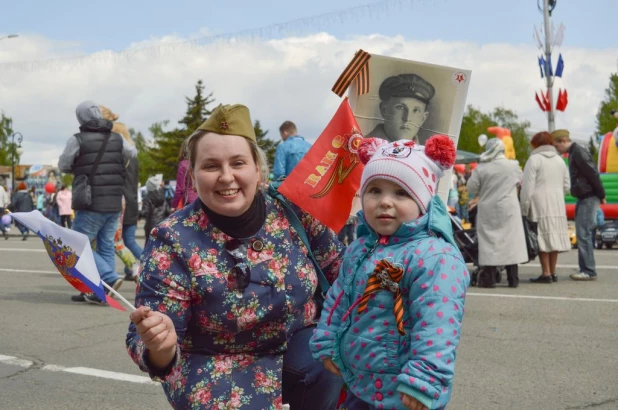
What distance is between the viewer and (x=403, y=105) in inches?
137

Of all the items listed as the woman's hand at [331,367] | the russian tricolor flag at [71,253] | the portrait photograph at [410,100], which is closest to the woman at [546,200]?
the portrait photograph at [410,100]

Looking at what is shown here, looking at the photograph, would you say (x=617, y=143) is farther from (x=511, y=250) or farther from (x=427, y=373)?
(x=427, y=373)

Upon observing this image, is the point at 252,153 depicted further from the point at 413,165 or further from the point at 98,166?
the point at 98,166

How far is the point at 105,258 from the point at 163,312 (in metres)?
6.11

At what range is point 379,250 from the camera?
2.83 meters

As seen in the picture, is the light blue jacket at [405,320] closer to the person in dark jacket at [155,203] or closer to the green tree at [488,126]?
the person in dark jacket at [155,203]

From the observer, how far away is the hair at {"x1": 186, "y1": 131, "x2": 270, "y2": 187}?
9.47ft

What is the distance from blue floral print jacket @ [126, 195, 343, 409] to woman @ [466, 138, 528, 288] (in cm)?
733

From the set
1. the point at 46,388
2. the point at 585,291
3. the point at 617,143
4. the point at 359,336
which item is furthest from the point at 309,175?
the point at 617,143

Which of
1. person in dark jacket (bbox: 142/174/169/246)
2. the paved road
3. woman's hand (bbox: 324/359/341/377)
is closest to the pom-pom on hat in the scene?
woman's hand (bbox: 324/359/341/377)

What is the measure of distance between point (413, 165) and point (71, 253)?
46.1 inches

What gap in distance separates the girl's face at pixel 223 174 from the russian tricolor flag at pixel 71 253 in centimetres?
43

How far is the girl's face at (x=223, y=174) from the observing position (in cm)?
282

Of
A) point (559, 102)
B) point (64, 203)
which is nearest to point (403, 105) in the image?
point (64, 203)
